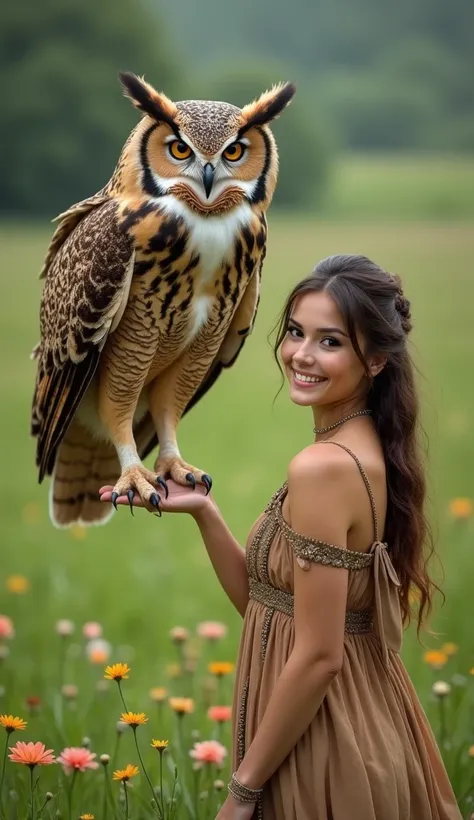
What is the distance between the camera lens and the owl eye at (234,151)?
1715 mm

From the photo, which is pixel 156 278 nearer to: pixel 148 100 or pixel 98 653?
pixel 148 100

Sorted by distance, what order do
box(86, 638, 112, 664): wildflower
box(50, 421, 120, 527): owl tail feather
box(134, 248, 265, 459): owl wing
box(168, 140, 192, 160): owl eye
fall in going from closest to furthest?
box(168, 140, 192, 160): owl eye, box(134, 248, 265, 459): owl wing, box(50, 421, 120, 527): owl tail feather, box(86, 638, 112, 664): wildflower

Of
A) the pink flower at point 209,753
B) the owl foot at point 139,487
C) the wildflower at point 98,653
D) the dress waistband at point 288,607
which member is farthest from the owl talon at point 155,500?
the wildflower at point 98,653

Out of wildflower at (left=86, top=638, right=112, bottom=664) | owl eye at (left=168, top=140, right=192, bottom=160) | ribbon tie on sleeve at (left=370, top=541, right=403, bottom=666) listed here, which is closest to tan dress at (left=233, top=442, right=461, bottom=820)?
ribbon tie on sleeve at (left=370, top=541, right=403, bottom=666)

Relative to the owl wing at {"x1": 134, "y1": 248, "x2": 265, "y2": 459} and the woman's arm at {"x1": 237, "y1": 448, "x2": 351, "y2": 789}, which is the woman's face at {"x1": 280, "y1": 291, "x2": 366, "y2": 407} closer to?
the woman's arm at {"x1": 237, "y1": 448, "x2": 351, "y2": 789}

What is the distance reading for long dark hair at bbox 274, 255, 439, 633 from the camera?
156 centimetres

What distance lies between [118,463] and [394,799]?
36.5 inches

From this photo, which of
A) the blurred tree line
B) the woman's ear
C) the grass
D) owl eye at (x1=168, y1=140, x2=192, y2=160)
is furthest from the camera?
the blurred tree line

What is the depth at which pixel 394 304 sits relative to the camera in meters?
1.60

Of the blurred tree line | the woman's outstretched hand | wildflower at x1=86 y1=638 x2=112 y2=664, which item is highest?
the blurred tree line

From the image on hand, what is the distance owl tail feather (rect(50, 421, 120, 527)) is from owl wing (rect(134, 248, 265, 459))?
0.27 feet

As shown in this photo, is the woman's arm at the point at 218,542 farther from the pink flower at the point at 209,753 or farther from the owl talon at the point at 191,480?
the pink flower at the point at 209,753

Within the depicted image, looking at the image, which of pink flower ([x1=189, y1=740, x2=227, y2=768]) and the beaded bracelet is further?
pink flower ([x1=189, y1=740, x2=227, y2=768])

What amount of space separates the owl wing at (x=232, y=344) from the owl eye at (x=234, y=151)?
0.19m
